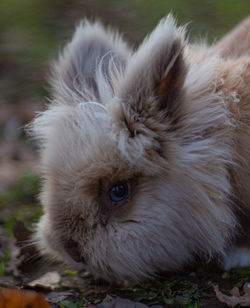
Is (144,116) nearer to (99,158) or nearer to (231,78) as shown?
(99,158)

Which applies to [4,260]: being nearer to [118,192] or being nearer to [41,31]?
[118,192]

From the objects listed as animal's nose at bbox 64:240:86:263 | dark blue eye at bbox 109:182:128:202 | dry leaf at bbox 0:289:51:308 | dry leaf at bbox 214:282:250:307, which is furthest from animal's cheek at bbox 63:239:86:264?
dry leaf at bbox 214:282:250:307

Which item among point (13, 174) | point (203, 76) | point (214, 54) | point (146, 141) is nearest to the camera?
point (146, 141)

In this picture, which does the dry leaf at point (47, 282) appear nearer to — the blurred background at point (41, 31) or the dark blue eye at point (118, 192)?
the dark blue eye at point (118, 192)

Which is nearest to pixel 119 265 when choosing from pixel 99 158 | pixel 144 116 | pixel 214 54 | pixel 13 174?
pixel 99 158

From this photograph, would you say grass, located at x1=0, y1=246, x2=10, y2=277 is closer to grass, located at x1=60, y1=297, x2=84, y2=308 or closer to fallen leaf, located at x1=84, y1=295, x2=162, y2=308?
grass, located at x1=60, y1=297, x2=84, y2=308

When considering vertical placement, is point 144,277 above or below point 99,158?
below
